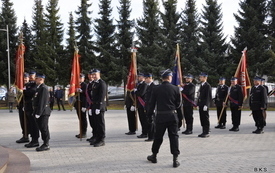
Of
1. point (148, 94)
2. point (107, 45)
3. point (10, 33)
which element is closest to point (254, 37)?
point (107, 45)

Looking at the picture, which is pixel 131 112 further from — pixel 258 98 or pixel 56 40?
pixel 56 40

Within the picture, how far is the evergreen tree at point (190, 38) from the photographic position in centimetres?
3130

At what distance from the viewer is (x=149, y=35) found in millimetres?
33719

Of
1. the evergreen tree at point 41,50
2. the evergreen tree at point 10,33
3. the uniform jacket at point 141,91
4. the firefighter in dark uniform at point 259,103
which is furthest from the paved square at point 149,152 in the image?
the evergreen tree at point 10,33

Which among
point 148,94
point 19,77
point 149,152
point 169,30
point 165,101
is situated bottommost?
point 149,152

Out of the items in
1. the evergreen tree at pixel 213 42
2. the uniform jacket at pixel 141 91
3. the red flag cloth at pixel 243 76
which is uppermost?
the evergreen tree at pixel 213 42

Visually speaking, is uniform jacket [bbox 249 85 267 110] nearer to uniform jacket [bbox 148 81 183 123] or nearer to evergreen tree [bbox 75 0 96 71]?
uniform jacket [bbox 148 81 183 123]

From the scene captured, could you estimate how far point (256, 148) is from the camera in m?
8.33

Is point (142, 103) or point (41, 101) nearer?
point (41, 101)

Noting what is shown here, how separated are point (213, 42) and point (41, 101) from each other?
24918 mm

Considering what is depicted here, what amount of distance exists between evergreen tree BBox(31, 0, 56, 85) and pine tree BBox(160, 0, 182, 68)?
42.0ft

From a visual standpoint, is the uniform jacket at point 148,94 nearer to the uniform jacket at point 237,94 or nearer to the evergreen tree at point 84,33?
the uniform jacket at point 237,94

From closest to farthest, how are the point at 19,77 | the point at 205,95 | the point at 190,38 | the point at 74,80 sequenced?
the point at 19,77, the point at 74,80, the point at 205,95, the point at 190,38

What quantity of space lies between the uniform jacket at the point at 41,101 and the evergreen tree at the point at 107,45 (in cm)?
2476
